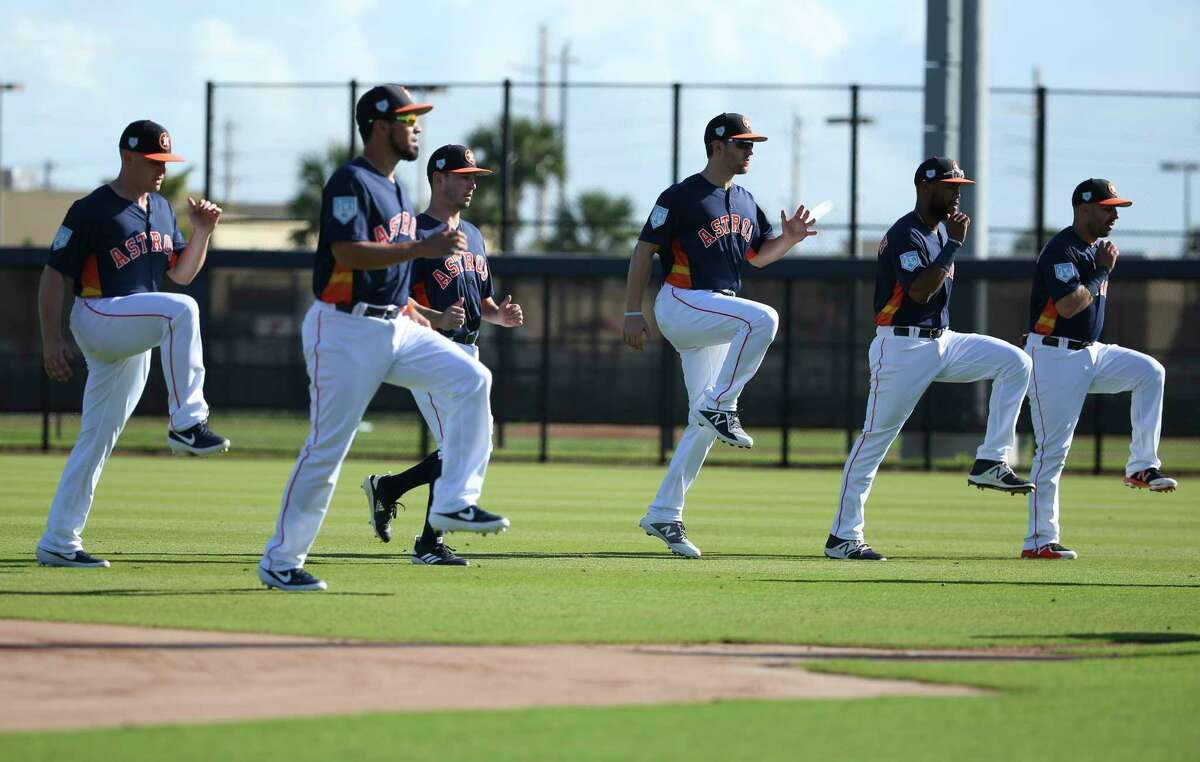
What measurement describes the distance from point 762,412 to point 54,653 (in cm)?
2165

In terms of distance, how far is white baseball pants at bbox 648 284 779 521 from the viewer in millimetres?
9641

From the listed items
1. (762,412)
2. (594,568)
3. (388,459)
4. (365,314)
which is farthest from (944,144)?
(365,314)

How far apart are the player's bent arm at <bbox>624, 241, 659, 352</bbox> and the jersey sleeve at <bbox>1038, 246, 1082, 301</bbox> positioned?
2.58 meters

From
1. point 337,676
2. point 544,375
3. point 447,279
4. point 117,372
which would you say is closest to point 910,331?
point 447,279

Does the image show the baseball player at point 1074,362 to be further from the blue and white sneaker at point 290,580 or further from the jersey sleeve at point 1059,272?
the blue and white sneaker at point 290,580

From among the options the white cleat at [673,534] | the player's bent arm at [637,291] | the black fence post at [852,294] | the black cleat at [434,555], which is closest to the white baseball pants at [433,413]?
the black cleat at [434,555]

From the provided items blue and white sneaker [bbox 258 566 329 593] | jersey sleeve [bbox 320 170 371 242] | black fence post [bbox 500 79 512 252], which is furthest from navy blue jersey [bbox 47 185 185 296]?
black fence post [bbox 500 79 512 252]

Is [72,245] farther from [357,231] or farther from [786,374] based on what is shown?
[786,374]

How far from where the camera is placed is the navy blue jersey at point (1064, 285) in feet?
34.4

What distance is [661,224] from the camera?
9906mm

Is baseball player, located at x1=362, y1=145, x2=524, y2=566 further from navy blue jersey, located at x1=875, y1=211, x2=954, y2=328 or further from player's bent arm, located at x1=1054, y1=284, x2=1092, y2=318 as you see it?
player's bent arm, located at x1=1054, y1=284, x2=1092, y2=318

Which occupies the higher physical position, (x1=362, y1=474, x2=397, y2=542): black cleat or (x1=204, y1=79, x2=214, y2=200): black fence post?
(x1=204, y1=79, x2=214, y2=200): black fence post

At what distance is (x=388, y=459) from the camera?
23953 mm

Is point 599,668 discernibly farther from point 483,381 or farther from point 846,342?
point 846,342
